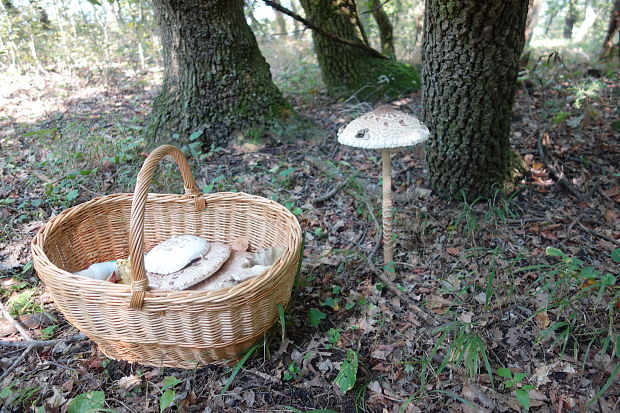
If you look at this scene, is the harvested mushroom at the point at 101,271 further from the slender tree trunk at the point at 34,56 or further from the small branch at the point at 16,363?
the slender tree trunk at the point at 34,56

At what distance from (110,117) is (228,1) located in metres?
2.37

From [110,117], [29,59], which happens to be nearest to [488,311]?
[110,117]

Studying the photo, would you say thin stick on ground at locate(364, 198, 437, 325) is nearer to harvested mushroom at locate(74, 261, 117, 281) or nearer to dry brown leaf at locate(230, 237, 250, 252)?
dry brown leaf at locate(230, 237, 250, 252)

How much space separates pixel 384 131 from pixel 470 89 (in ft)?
3.78

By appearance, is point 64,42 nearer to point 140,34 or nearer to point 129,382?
point 140,34

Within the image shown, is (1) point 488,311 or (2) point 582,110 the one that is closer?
(1) point 488,311

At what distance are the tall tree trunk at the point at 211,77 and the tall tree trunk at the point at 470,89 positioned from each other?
1.82m

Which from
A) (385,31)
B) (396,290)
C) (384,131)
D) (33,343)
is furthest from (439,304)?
(385,31)

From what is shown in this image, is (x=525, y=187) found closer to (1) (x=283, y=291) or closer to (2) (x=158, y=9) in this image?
(1) (x=283, y=291)

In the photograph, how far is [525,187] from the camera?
3334 millimetres

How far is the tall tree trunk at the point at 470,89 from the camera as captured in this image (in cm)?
263

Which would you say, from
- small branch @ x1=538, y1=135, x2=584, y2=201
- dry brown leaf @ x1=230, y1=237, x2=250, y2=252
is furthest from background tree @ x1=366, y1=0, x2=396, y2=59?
dry brown leaf @ x1=230, y1=237, x2=250, y2=252

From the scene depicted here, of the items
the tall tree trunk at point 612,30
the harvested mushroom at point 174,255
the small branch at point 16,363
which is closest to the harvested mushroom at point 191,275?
the harvested mushroom at point 174,255

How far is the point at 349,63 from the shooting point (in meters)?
5.18
